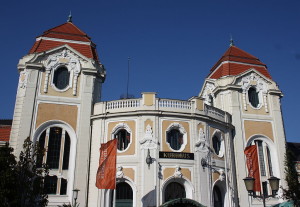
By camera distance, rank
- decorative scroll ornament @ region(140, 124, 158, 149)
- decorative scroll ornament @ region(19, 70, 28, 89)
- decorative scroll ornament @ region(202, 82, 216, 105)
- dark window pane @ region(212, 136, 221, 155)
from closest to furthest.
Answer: decorative scroll ornament @ region(140, 124, 158, 149) → decorative scroll ornament @ region(19, 70, 28, 89) → dark window pane @ region(212, 136, 221, 155) → decorative scroll ornament @ region(202, 82, 216, 105)

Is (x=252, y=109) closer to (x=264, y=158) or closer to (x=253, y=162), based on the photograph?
(x=264, y=158)

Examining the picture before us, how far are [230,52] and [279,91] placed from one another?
694cm

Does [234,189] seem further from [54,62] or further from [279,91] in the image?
[54,62]

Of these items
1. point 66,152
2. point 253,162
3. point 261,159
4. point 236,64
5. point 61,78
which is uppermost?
point 236,64

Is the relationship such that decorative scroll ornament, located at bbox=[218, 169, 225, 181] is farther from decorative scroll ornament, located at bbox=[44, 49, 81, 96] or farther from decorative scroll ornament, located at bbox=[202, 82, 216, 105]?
decorative scroll ornament, located at bbox=[44, 49, 81, 96]

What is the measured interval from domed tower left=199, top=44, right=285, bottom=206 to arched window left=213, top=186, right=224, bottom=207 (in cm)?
246

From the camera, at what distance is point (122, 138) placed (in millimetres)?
Answer: 28016

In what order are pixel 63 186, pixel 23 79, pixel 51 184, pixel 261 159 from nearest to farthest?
pixel 51 184 → pixel 63 186 → pixel 23 79 → pixel 261 159

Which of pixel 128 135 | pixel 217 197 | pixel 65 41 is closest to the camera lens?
pixel 128 135

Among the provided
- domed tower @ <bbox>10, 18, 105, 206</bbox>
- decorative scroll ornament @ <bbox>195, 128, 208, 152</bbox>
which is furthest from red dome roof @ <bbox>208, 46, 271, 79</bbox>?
domed tower @ <bbox>10, 18, 105, 206</bbox>

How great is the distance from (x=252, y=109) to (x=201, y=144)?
9.41 m

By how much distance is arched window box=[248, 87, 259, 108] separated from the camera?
3465 cm

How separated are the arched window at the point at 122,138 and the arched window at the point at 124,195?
3006mm

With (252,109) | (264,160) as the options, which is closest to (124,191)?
(264,160)
